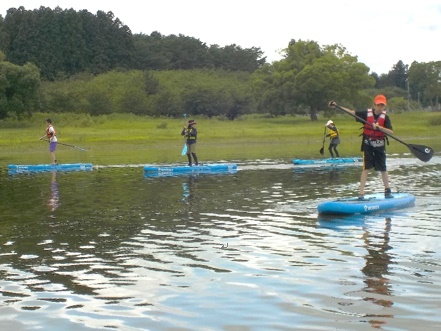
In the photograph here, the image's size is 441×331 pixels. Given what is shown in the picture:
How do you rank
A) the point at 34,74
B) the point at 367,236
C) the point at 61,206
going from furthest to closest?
the point at 34,74, the point at 61,206, the point at 367,236

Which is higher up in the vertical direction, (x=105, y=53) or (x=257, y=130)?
(x=105, y=53)

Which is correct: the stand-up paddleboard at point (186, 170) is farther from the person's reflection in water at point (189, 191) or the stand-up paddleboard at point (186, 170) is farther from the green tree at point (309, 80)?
the green tree at point (309, 80)

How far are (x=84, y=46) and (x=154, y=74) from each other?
16.4 metres

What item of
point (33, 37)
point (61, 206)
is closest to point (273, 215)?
point (61, 206)

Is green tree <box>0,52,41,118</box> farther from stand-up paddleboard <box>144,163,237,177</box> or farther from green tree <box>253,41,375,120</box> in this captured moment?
stand-up paddleboard <box>144,163,237,177</box>

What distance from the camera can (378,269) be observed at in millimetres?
9305

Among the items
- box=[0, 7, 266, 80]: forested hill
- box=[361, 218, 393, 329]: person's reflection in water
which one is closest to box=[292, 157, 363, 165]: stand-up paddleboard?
box=[361, 218, 393, 329]: person's reflection in water

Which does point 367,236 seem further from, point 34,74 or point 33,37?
point 33,37

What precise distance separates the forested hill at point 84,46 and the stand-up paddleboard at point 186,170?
8868 centimetres

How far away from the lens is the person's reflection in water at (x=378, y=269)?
7812 mm

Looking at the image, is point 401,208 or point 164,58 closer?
point 401,208

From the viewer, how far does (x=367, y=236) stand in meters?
11.8

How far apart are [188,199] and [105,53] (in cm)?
10871

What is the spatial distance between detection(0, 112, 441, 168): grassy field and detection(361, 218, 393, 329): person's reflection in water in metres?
28.7
